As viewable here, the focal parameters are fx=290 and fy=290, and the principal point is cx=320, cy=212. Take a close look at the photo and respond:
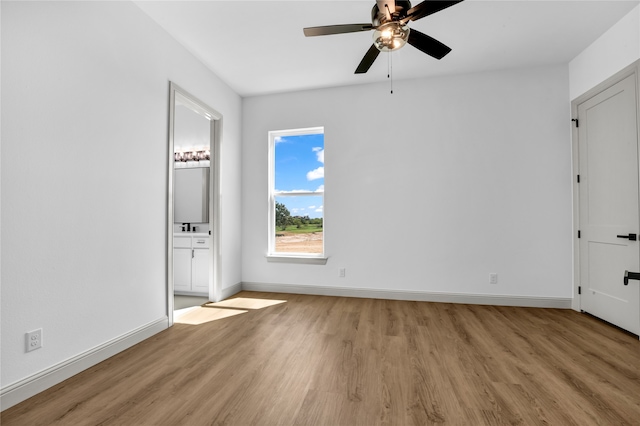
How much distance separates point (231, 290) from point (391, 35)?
3.57 metres

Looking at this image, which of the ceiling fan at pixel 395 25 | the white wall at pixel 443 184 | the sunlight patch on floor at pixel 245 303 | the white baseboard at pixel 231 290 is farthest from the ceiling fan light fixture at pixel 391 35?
the white baseboard at pixel 231 290

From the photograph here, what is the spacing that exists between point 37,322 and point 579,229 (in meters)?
5.02

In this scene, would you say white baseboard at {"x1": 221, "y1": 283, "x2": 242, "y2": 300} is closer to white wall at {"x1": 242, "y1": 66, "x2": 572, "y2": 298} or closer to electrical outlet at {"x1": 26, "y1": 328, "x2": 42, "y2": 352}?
white wall at {"x1": 242, "y1": 66, "x2": 572, "y2": 298}

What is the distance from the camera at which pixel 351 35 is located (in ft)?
9.56

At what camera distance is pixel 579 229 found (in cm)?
337

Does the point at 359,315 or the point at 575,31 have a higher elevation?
the point at 575,31

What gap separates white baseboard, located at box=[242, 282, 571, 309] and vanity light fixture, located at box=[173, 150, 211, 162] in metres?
2.12

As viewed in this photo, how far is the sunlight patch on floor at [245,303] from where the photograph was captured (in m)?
3.59

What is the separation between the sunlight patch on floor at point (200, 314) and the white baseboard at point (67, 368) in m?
0.41

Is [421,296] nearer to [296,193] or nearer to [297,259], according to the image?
[297,259]

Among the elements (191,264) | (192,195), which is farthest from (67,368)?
(192,195)

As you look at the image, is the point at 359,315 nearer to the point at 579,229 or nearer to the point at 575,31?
the point at 579,229

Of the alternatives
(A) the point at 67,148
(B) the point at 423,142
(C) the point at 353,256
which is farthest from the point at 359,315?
(A) the point at 67,148

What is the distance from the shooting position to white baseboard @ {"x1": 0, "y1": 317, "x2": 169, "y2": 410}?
5.40ft
